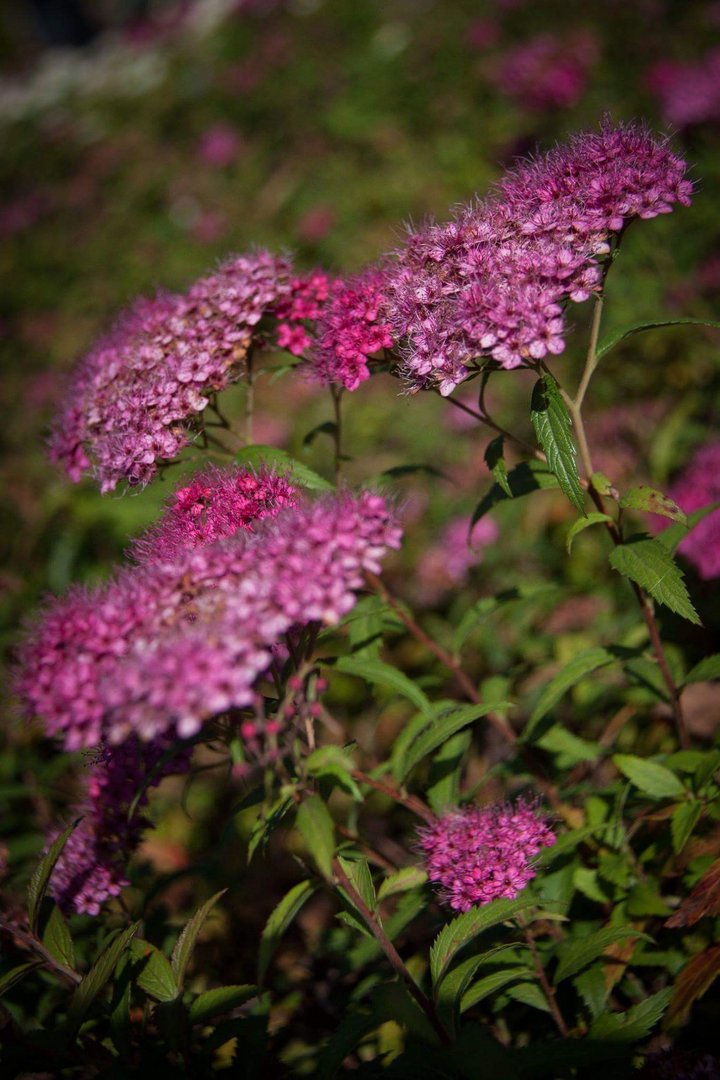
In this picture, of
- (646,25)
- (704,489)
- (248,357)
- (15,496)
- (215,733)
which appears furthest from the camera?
(646,25)

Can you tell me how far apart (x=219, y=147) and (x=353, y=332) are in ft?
32.0

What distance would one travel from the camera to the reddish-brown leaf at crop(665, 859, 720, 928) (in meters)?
1.79

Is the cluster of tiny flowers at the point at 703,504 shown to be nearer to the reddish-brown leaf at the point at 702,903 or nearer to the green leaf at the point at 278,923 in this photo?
the reddish-brown leaf at the point at 702,903

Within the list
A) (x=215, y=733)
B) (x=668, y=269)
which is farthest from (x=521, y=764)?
(x=668, y=269)

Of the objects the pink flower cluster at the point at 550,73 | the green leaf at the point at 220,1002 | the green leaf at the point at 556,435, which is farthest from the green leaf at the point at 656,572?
the pink flower cluster at the point at 550,73

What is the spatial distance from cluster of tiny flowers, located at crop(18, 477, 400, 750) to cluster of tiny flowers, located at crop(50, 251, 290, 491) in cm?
51

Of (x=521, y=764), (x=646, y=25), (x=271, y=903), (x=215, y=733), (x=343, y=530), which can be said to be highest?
Result: (x=343, y=530)

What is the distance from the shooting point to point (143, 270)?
30.7 ft

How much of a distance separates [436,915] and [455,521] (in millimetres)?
2279

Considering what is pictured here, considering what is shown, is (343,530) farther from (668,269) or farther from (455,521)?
(668,269)

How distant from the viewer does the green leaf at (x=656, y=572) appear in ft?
5.84

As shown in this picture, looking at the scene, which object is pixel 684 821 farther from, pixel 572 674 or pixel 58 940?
pixel 58 940

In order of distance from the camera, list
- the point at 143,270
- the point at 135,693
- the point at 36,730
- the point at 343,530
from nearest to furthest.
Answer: the point at 135,693 < the point at 343,530 < the point at 36,730 < the point at 143,270

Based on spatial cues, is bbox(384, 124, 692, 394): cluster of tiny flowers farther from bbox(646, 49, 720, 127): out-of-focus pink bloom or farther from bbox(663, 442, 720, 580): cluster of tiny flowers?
bbox(646, 49, 720, 127): out-of-focus pink bloom
